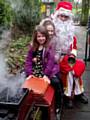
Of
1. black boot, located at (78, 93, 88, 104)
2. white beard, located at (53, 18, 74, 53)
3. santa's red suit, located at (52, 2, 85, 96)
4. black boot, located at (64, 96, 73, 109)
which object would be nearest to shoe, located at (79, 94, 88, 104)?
black boot, located at (78, 93, 88, 104)

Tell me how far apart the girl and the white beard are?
0.77 metres

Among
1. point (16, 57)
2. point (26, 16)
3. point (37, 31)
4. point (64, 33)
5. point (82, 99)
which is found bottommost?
point (82, 99)

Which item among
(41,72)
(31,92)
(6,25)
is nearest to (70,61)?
(41,72)

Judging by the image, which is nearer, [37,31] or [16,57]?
[37,31]

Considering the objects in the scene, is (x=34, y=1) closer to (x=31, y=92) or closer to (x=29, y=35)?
(x=29, y=35)

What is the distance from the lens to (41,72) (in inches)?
174

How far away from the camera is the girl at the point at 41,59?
170 inches

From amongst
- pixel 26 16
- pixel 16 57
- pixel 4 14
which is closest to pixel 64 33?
pixel 16 57

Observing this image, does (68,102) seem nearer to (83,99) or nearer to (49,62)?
(83,99)

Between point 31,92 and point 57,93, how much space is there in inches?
44.5

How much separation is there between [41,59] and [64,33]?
958mm

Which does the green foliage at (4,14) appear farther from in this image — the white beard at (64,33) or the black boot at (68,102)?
the black boot at (68,102)

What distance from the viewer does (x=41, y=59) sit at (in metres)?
4.41

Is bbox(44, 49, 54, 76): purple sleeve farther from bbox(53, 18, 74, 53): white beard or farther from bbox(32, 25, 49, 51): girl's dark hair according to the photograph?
bbox(53, 18, 74, 53): white beard
